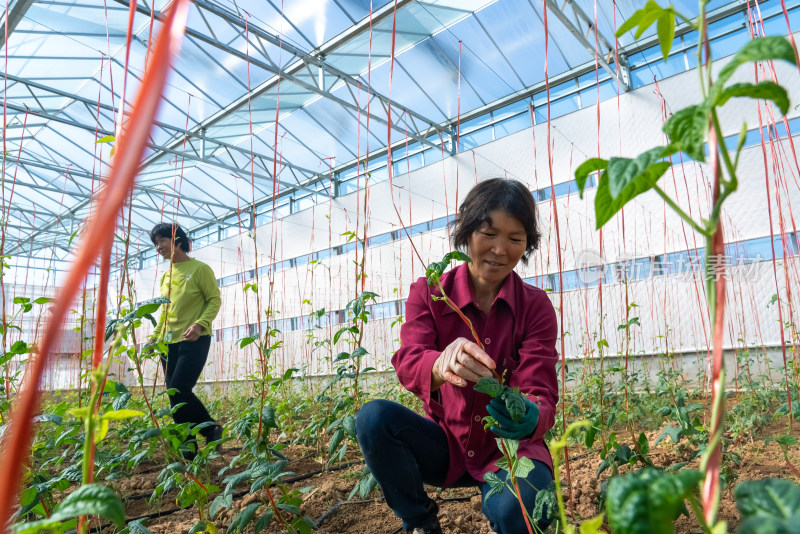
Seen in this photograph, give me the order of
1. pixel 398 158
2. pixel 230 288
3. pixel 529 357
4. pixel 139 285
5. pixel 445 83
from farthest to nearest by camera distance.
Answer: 1. pixel 139 285
2. pixel 230 288
3. pixel 398 158
4. pixel 445 83
5. pixel 529 357

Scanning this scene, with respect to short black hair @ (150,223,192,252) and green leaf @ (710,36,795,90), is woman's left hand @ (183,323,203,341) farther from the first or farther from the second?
green leaf @ (710,36,795,90)

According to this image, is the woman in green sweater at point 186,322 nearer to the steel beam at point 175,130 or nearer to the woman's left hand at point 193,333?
the woman's left hand at point 193,333

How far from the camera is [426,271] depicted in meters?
0.77

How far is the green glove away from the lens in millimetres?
797

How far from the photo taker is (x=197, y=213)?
37.9 feet

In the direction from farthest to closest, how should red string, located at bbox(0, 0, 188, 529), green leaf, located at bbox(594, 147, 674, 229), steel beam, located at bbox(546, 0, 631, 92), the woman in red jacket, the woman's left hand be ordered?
steel beam, located at bbox(546, 0, 631, 92)
the woman's left hand
the woman in red jacket
green leaf, located at bbox(594, 147, 674, 229)
red string, located at bbox(0, 0, 188, 529)

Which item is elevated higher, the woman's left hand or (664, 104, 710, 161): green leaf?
(664, 104, 710, 161): green leaf

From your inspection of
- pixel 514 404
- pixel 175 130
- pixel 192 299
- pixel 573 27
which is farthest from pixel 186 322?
pixel 175 130

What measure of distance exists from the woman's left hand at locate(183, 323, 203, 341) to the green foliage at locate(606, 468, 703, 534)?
2.21 m

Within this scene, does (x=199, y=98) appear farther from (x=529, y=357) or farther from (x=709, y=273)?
(x=709, y=273)

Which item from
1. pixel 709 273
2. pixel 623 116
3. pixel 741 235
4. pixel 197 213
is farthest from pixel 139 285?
pixel 709 273

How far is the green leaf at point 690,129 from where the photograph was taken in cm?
28

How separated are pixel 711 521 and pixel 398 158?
8719 millimetres


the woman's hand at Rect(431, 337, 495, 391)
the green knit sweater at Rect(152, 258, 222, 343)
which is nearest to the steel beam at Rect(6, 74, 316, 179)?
the green knit sweater at Rect(152, 258, 222, 343)
